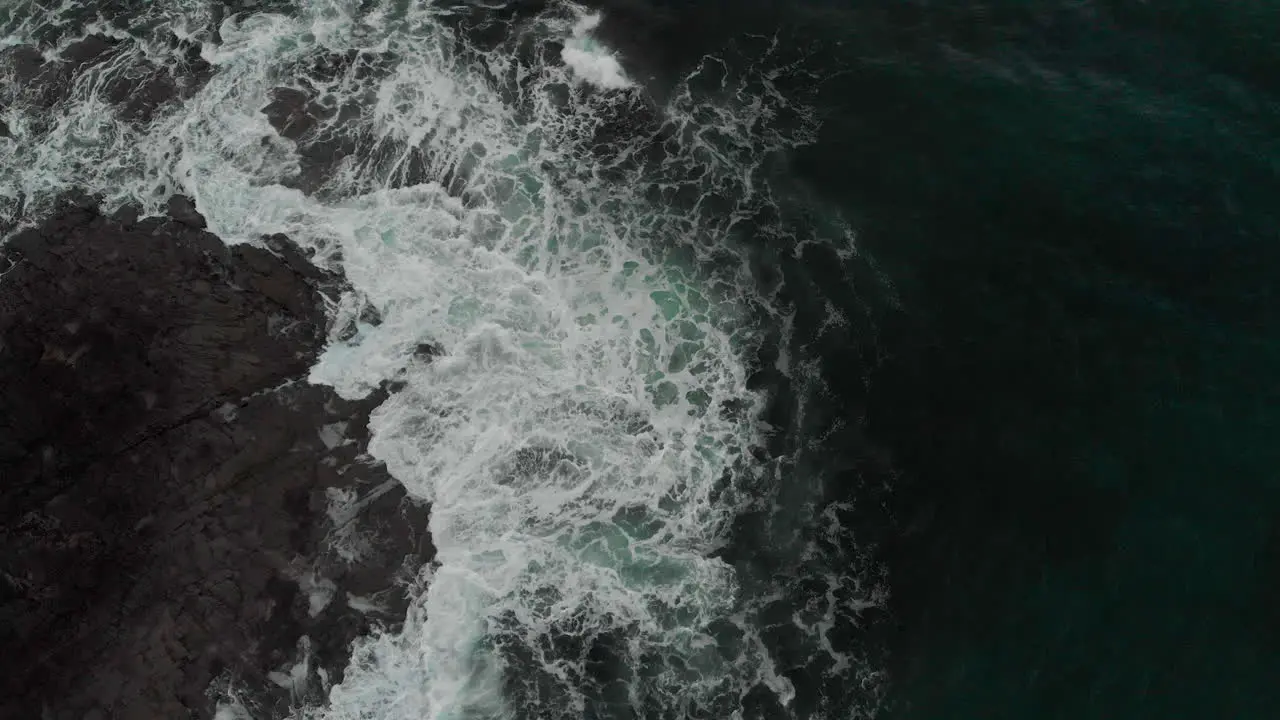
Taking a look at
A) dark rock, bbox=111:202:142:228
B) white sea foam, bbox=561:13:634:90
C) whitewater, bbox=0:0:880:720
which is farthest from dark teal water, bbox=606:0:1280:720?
dark rock, bbox=111:202:142:228

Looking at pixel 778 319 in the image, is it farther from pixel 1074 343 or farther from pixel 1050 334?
pixel 1074 343

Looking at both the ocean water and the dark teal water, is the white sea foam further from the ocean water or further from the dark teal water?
the dark teal water

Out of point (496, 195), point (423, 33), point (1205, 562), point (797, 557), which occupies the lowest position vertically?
point (797, 557)

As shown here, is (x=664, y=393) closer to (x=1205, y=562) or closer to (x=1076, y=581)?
(x=1076, y=581)

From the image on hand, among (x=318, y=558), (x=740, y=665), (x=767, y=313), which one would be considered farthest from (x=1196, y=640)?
(x=318, y=558)

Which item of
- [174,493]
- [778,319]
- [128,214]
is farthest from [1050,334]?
[128,214]

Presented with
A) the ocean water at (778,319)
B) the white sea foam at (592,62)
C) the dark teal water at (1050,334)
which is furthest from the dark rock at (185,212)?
the dark teal water at (1050,334)
